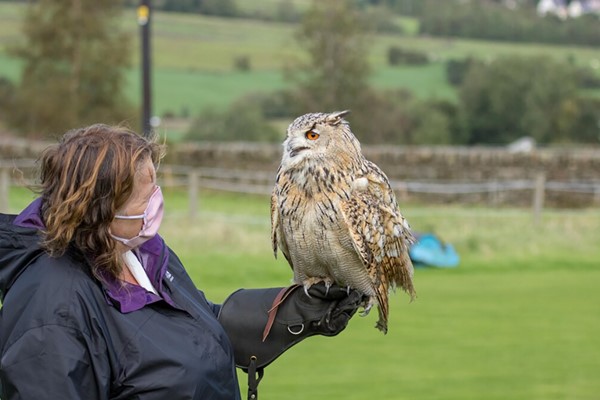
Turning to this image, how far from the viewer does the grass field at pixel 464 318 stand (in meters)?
6.68

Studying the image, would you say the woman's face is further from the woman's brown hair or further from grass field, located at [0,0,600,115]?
grass field, located at [0,0,600,115]

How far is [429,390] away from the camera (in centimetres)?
652

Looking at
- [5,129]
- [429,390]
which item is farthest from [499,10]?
[429,390]

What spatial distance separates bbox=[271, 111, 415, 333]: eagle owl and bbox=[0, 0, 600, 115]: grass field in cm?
3453

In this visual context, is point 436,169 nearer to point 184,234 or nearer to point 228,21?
point 184,234

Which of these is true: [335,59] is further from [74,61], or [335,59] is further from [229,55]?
[74,61]

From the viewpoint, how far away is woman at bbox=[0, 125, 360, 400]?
2314 millimetres

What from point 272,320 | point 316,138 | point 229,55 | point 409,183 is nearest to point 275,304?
point 272,320

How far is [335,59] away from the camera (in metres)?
38.8

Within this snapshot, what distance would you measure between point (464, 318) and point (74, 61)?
73.2 feet

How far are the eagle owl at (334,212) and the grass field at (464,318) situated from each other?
2696mm

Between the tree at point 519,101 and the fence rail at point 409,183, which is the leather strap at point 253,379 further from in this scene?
the tree at point 519,101

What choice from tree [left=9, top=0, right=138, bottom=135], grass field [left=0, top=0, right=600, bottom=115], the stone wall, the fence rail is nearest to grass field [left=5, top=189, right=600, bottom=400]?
the fence rail

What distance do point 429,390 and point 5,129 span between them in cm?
2699
